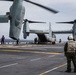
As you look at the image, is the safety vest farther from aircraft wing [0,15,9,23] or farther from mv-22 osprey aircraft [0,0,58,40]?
aircraft wing [0,15,9,23]

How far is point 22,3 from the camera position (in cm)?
3331

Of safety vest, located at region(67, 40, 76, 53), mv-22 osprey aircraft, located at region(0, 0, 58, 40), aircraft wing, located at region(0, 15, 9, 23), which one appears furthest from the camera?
aircraft wing, located at region(0, 15, 9, 23)

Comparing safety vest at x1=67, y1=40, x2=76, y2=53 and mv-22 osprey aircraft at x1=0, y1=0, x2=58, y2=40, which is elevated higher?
mv-22 osprey aircraft at x1=0, y1=0, x2=58, y2=40

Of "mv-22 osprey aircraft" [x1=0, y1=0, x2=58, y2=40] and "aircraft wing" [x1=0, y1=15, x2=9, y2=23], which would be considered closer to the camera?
"mv-22 osprey aircraft" [x1=0, y1=0, x2=58, y2=40]

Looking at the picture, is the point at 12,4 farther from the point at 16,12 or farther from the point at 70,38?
the point at 70,38

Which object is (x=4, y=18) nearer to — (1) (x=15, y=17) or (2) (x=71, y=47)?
(1) (x=15, y=17)

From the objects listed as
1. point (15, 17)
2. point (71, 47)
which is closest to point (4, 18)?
point (15, 17)

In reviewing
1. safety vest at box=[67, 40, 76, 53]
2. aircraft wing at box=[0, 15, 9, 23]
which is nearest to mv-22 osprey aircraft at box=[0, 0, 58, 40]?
aircraft wing at box=[0, 15, 9, 23]

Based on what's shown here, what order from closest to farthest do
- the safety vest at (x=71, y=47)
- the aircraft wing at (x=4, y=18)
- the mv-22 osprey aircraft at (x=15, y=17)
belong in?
the safety vest at (x=71, y=47) < the mv-22 osprey aircraft at (x=15, y=17) < the aircraft wing at (x=4, y=18)

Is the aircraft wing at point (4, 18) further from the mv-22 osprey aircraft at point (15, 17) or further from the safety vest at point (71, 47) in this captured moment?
the safety vest at point (71, 47)

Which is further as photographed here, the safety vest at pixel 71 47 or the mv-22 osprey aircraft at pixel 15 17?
the mv-22 osprey aircraft at pixel 15 17

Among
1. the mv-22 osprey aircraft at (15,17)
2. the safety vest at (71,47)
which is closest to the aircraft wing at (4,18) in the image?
the mv-22 osprey aircraft at (15,17)

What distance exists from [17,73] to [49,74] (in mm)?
A: 1246

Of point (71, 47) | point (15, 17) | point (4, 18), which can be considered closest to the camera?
point (71, 47)
